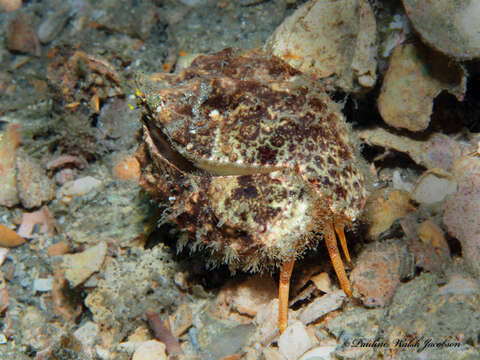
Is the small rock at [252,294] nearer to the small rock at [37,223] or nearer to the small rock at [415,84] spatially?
the small rock at [415,84]

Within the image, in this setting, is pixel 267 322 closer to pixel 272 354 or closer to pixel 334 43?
pixel 272 354

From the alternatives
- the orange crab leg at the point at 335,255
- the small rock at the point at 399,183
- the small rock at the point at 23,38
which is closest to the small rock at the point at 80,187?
the small rock at the point at 23,38

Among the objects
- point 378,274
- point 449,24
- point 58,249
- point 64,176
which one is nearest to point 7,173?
point 64,176

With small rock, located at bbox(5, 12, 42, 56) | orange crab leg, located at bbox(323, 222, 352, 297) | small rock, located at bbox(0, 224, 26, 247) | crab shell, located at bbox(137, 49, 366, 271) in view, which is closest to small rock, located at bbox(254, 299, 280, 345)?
crab shell, located at bbox(137, 49, 366, 271)

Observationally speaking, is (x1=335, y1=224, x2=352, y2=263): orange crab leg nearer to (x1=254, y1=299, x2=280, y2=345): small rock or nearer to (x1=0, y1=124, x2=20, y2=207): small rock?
(x1=254, y1=299, x2=280, y2=345): small rock

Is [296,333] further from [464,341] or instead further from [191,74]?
[191,74]

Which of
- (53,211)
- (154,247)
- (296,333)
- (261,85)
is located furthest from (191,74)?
(53,211)
